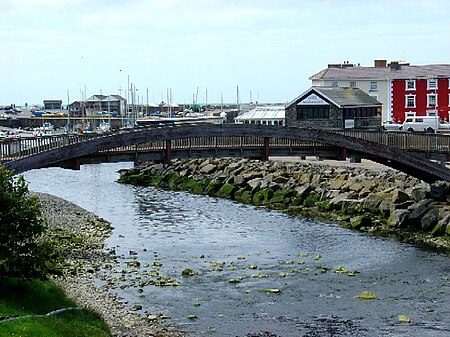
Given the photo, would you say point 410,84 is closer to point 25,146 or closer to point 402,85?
point 402,85

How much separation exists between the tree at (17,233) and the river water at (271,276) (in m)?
5.58

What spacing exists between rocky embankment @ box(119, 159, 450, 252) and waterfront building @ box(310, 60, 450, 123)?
73.9 feet

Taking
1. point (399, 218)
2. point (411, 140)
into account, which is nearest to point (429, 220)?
point (399, 218)

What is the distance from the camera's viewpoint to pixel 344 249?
135 feet

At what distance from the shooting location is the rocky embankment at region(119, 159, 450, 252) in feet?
151

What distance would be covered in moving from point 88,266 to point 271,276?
8221 mm

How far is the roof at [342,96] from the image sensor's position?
7906cm

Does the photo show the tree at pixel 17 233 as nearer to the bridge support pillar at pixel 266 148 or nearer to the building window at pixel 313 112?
the bridge support pillar at pixel 266 148

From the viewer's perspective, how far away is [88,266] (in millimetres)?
35781

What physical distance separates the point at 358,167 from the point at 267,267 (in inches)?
1088

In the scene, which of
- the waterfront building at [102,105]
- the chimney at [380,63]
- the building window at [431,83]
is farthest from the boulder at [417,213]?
the waterfront building at [102,105]

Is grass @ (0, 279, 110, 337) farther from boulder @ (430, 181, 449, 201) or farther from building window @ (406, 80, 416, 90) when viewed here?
building window @ (406, 80, 416, 90)

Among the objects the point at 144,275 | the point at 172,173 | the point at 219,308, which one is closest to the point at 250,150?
the point at 144,275

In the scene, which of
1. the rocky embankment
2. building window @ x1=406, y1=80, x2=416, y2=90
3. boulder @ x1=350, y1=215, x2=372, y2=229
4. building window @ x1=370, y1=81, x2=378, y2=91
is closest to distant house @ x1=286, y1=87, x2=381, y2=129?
building window @ x1=406, y1=80, x2=416, y2=90
